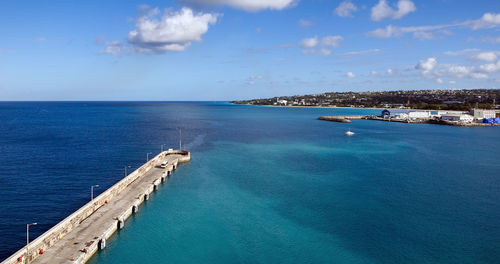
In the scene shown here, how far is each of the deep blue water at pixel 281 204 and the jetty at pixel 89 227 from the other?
1213mm

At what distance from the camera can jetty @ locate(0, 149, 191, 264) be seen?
70.6ft

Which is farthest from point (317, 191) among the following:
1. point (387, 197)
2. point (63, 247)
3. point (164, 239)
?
point (63, 247)

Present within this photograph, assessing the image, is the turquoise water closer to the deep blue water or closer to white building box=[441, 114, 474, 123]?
the deep blue water

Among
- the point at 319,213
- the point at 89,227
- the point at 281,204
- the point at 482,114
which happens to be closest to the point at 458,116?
the point at 482,114

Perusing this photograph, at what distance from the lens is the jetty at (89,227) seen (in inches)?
847

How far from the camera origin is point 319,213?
32469mm

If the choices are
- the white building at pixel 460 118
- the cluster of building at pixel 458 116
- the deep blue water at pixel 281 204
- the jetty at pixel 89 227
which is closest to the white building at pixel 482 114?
the cluster of building at pixel 458 116

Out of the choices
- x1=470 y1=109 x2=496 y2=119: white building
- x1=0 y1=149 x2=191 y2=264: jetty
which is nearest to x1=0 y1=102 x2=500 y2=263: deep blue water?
x1=0 y1=149 x2=191 y2=264: jetty

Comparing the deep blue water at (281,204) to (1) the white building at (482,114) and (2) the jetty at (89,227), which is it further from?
(1) the white building at (482,114)

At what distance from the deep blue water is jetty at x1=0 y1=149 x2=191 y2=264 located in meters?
1.21

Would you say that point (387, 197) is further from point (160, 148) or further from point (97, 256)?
point (160, 148)

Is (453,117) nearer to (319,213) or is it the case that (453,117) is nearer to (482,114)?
(482,114)

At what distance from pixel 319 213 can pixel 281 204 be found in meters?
4.25

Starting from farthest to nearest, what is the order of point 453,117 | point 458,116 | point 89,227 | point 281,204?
point 453,117 < point 458,116 < point 281,204 < point 89,227
